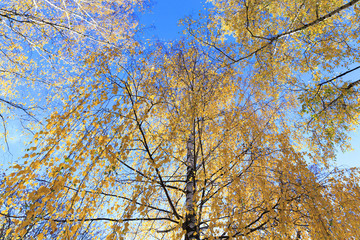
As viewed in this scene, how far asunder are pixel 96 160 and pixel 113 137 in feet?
1.22

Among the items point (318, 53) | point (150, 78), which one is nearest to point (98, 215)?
point (150, 78)

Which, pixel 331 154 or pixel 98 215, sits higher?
pixel 331 154

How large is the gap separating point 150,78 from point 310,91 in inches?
134

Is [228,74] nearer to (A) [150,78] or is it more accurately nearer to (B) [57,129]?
(A) [150,78]

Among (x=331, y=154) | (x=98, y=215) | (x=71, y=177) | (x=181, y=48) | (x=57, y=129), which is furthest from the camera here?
(x=181, y=48)

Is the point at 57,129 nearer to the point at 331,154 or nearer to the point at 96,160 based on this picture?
the point at 96,160

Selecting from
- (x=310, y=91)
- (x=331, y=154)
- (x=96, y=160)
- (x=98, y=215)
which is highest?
(x=310, y=91)

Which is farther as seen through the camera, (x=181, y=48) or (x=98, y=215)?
(x=181, y=48)

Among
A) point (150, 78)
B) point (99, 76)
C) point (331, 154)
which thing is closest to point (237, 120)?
point (150, 78)

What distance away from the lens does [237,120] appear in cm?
380

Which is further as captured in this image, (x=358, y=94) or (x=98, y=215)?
(x=358, y=94)

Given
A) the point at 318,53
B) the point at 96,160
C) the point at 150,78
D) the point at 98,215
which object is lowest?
the point at 98,215

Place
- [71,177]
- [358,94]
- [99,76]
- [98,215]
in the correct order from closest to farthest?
[71,177], [99,76], [98,215], [358,94]

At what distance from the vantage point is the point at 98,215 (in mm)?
2885
